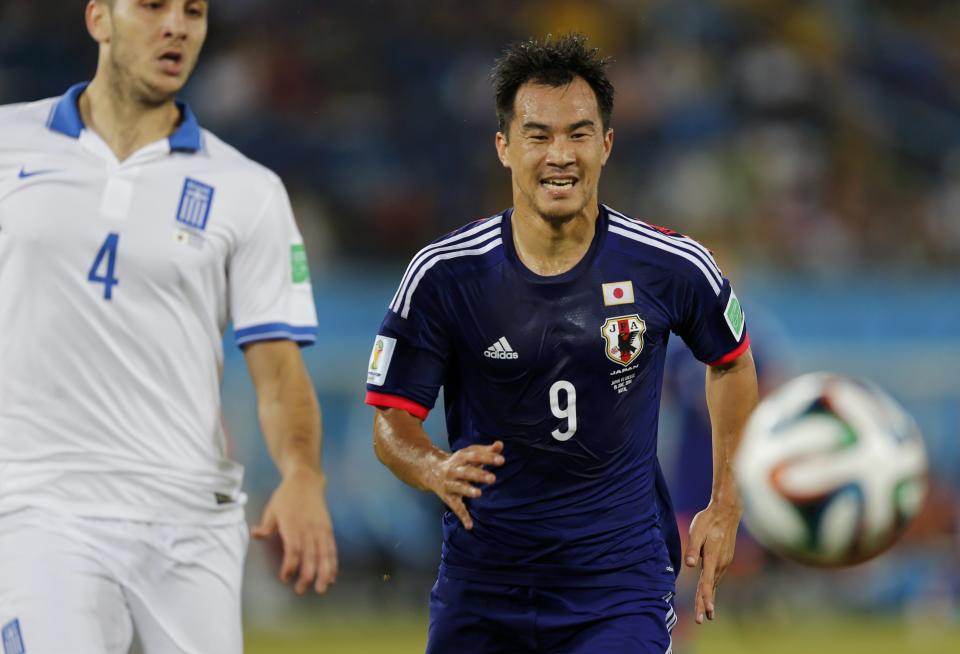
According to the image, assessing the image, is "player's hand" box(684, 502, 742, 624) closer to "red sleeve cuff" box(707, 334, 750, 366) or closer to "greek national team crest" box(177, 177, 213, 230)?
"red sleeve cuff" box(707, 334, 750, 366)

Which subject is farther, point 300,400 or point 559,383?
point 559,383

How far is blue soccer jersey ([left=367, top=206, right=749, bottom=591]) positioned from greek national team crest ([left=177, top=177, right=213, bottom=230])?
84 cm

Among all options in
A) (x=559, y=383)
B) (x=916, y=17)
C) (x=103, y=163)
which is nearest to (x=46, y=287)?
(x=103, y=163)

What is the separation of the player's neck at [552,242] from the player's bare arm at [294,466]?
3.20 feet

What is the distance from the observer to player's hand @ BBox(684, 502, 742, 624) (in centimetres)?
545

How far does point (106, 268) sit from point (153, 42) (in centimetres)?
72

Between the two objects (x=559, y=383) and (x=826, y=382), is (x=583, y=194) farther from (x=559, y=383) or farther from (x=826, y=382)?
(x=826, y=382)

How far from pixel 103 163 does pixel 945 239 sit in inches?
440

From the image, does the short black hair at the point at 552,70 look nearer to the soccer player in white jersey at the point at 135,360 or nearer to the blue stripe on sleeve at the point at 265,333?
the soccer player in white jersey at the point at 135,360

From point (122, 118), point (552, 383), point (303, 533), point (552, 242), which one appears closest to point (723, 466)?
point (552, 383)

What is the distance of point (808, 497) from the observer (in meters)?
5.08

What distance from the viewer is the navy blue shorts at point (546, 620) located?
5188 mm

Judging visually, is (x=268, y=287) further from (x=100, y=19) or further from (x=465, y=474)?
(x=100, y=19)

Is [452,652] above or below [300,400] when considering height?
below
